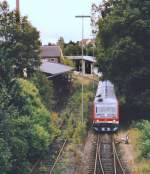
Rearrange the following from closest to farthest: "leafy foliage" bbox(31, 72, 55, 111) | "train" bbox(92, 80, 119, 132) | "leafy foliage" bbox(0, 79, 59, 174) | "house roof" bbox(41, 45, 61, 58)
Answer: "leafy foliage" bbox(0, 79, 59, 174), "train" bbox(92, 80, 119, 132), "leafy foliage" bbox(31, 72, 55, 111), "house roof" bbox(41, 45, 61, 58)

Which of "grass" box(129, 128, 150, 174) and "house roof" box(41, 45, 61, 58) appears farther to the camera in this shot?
"house roof" box(41, 45, 61, 58)

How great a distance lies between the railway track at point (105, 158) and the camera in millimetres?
36278

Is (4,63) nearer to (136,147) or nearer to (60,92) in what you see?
(136,147)

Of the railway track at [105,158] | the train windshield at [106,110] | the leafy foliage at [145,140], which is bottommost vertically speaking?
the railway track at [105,158]

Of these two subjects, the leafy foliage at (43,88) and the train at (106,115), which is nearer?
the train at (106,115)

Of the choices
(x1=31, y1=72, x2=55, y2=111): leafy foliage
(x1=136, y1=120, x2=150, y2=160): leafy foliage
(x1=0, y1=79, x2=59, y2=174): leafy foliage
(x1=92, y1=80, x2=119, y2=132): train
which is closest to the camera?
(x1=0, y1=79, x2=59, y2=174): leafy foliage

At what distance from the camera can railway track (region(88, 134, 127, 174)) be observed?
36278mm

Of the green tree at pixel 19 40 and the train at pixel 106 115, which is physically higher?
the green tree at pixel 19 40

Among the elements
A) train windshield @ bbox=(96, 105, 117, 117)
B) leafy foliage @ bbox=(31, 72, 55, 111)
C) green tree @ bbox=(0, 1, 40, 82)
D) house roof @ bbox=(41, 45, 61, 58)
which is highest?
green tree @ bbox=(0, 1, 40, 82)

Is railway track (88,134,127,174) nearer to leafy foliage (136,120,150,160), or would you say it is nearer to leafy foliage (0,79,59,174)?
leafy foliage (136,120,150,160)

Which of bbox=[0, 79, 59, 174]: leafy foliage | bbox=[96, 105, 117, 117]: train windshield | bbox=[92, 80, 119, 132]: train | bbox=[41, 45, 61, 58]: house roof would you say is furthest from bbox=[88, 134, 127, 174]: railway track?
bbox=[41, 45, 61, 58]: house roof

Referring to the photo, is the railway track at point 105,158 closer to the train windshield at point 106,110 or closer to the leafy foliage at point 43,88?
the train windshield at point 106,110

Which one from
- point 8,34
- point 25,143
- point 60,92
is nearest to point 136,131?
point 8,34

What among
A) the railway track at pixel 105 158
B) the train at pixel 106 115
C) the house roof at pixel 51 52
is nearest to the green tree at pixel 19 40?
the train at pixel 106 115
